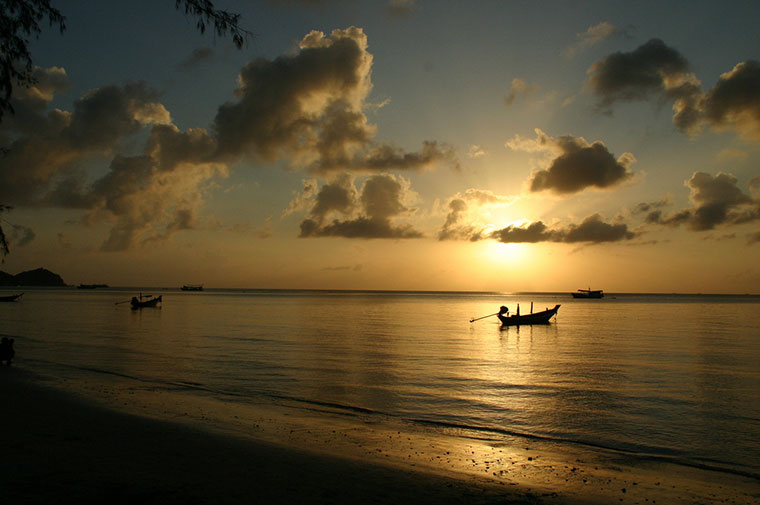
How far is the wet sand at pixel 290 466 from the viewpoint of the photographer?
357 inches

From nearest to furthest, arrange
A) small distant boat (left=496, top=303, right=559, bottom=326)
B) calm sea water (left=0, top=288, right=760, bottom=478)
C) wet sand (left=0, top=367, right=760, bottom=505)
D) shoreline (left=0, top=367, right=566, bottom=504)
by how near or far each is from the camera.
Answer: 1. shoreline (left=0, top=367, right=566, bottom=504)
2. wet sand (left=0, top=367, right=760, bottom=505)
3. calm sea water (left=0, top=288, right=760, bottom=478)
4. small distant boat (left=496, top=303, right=559, bottom=326)

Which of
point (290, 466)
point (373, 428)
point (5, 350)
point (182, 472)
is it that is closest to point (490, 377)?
point (373, 428)

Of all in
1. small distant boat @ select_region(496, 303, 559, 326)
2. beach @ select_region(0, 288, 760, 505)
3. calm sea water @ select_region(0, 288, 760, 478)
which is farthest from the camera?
small distant boat @ select_region(496, 303, 559, 326)

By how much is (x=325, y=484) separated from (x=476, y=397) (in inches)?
534

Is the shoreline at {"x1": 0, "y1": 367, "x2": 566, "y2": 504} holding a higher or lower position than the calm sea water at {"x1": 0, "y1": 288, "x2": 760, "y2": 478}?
higher

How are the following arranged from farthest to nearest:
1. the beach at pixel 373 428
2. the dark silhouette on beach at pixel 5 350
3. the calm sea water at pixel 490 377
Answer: the dark silhouette on beach at pixel 5 350, the calm sea water at pixel 490 377, the beach at pixel 373 428

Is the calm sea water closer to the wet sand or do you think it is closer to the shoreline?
the wet sand

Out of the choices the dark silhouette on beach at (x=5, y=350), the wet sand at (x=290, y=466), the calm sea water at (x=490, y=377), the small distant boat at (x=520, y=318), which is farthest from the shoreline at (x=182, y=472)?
the small distant boat at (x=520, y=318)

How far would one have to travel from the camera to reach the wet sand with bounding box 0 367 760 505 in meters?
9.08

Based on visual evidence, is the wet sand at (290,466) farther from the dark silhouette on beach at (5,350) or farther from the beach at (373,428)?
the dark silhouette on beach at (5,350)

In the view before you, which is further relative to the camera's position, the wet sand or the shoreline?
the wet sand

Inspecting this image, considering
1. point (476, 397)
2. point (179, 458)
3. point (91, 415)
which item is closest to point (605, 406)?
point (476, 397)

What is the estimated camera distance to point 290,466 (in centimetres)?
1088

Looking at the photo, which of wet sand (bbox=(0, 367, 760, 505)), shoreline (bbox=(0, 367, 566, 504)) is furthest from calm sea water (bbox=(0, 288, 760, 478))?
shoreline (bbox=(0, 367, 566, 504))
